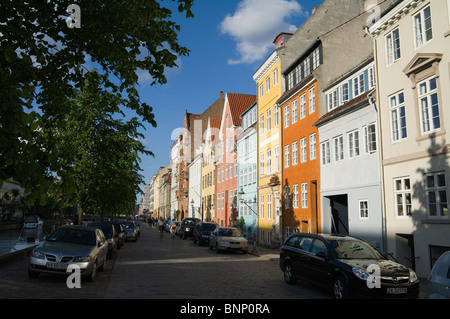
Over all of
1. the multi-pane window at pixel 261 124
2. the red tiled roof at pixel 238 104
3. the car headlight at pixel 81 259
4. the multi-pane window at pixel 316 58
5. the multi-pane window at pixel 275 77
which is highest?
the red tiled roof at pixel 238 104

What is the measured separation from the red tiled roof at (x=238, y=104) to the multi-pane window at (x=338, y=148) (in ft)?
78.0

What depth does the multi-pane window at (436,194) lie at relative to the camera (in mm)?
13781

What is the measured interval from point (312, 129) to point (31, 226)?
1421 inches

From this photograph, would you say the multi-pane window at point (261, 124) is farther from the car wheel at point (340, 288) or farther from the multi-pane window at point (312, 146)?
the car wheel at point (340, 288)

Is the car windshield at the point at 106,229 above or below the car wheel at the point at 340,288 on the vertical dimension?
above

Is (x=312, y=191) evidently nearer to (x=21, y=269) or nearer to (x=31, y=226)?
(x=21, y=269)

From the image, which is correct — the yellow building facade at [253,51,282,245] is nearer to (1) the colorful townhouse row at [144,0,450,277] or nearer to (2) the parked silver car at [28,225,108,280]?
(1) the colorful townhouse row at [144,0,450,277]

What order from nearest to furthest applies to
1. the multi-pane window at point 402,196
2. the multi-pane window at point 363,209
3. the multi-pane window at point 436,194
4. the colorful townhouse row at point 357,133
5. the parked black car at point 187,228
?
the multi-pane window at point 436,194
the colorful townhouse row at point 357,133
the multi-pane window at point 402,196
the multi-pane window at point 363,209
the parked black car at point 187,228

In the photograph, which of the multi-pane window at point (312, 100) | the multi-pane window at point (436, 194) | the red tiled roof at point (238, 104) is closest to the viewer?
the multi-pane window at point (436, 194)

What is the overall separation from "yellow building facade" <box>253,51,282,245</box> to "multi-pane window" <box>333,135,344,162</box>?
25.3ft

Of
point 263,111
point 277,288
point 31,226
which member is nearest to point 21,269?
point 277,288

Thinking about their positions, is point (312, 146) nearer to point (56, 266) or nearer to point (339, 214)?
point (339, 214)

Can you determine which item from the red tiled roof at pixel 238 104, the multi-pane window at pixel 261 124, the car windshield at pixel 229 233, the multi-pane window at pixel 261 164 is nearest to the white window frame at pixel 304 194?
the car windshield at pixel 229 233

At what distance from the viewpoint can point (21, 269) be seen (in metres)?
13.8
